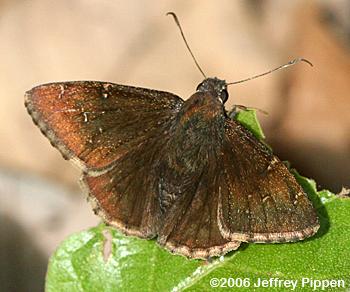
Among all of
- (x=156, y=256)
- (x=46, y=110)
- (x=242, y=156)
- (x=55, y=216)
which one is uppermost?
(x=46, y=110)

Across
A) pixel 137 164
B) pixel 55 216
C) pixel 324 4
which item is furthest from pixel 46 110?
pixel 324 4

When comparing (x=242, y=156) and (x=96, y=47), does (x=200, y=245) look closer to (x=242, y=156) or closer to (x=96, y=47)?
(x=242, y=156)

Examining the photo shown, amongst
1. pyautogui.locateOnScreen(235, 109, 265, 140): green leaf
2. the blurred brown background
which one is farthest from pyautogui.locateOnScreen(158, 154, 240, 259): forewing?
the blurred brown background

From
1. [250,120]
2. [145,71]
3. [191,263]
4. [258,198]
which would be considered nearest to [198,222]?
[191,263]

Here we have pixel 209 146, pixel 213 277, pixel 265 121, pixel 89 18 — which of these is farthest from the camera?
pixel 89 18

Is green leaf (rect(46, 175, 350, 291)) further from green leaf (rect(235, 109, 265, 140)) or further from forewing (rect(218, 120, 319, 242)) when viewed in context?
green leaf (rect(235, 109, 265, 140))

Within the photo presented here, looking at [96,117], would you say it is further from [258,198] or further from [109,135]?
[258,198]

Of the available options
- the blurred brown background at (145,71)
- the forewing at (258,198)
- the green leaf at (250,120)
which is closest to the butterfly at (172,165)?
the forewing at (258,198)

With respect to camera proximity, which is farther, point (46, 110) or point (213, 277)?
point (46, 110)
